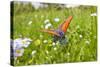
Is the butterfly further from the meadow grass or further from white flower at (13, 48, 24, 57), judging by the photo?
white flower at (13, 48, 24, 57)

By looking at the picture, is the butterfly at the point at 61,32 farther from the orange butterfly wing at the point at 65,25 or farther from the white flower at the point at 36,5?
the white flower at the point at 36,5

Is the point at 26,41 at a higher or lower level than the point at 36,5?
lower

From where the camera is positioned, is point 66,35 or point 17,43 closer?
point 17,43

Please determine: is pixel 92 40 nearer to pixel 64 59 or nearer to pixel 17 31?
pixel 64 59

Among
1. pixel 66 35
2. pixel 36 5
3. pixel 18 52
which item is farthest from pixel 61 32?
pixel 18 52

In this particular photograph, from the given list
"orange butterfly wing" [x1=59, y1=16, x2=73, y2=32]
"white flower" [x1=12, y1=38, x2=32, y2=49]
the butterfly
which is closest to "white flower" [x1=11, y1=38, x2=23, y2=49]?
"white flower" [x1=12, y1=38, x2=32, y2=49]

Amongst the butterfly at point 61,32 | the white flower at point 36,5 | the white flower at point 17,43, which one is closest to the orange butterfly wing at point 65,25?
the butterfly at point 61,32

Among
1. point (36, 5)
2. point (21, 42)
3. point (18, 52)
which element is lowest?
point (18, 52)

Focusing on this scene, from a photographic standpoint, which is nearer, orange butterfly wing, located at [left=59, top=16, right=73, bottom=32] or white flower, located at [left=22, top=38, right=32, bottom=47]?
white flower, located at [left=22, top=38, right=32, bottom=47]

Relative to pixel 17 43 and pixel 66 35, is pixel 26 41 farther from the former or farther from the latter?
pixel 66 35
